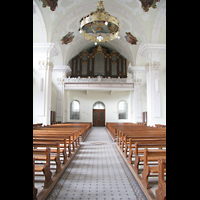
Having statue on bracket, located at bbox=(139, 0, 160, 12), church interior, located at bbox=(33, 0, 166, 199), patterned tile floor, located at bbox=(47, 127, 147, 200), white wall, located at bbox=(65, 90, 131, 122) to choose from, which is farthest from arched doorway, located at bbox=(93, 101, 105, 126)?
patterned tile floor, located at bbox=(47, 127, 147, 200)

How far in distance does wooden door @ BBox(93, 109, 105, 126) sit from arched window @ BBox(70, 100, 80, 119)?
6.26 feet

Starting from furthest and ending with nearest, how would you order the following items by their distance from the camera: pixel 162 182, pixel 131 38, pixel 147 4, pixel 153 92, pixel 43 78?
1. pixel 131 38
2. pixel 153 92
3. pixel 43 78
4. pixel 147 4
5. pixel 162 182

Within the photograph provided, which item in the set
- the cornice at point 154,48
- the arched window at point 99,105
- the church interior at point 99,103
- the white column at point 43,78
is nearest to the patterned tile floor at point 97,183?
the church interior at point 99,103

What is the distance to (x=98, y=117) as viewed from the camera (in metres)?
19.4

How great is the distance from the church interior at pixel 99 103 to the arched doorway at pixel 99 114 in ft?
0.37

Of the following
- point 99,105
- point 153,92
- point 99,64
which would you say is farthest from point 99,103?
point 153,92

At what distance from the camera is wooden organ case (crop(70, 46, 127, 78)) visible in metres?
18.8

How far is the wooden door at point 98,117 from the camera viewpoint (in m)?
19.3

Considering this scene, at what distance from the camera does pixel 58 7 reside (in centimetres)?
954

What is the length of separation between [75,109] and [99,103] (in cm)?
281

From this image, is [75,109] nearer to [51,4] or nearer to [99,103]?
[99,103]

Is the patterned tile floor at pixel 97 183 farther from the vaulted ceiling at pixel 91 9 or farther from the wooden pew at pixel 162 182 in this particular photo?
the vaulted ceiling at pixel 91 9
